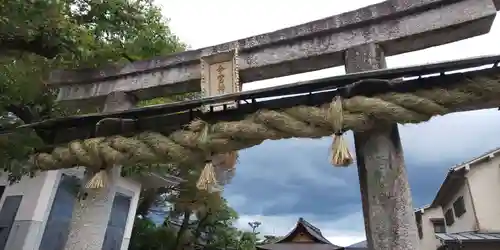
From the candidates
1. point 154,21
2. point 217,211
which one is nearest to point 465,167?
point 217,211

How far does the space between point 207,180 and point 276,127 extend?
24.4 inches

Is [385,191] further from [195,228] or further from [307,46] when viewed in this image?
[195,228]

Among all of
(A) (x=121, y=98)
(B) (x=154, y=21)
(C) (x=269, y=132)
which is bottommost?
(C) (x=269, y=132)

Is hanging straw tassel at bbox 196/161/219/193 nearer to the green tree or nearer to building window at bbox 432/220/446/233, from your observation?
the green tree

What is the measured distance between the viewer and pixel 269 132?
2400mm

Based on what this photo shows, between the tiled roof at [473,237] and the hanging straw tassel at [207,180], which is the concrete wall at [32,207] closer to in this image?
the hanging straw tassel at [207,180]

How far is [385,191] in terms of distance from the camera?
2287 mm

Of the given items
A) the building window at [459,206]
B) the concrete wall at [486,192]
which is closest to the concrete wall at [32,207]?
the concrete wall at [486,192]

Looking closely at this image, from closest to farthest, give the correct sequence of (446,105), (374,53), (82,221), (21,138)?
(446,105) → (374,53) → (82,221) → (21,138)

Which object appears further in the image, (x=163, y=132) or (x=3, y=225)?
(x=3, y=225)

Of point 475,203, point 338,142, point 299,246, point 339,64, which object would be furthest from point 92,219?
point 475,203

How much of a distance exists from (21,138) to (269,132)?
2525 millimetres

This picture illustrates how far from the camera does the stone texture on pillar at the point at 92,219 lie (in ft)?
9.55

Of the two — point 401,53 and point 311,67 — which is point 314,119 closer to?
point 311,67
